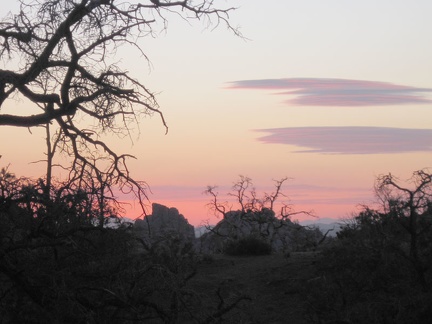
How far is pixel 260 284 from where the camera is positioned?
71.6 feet

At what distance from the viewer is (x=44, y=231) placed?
1144 centimetres

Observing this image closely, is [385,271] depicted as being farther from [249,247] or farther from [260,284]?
[249,247]

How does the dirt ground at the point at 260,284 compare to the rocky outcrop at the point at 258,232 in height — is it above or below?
below

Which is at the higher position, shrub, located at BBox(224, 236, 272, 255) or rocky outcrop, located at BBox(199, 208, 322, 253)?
rocky outcrop, located at BBox(199, 208, 322, 253)

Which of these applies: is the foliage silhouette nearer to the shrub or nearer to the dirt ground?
the dirt ground

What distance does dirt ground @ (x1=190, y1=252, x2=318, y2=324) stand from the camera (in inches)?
768

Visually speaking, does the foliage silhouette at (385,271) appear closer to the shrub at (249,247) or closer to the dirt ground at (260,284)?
the dirt ground at (260,284)

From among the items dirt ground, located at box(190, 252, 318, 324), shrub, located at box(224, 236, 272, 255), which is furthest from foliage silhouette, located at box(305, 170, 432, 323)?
shrub, located at box(224, 236, 272, 255)

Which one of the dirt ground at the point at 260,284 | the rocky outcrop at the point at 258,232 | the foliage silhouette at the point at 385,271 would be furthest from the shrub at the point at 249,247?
the foliage silhouette at the point at 385,271

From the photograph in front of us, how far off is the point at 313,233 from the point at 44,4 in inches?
710

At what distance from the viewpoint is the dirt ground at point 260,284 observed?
64.0 feet

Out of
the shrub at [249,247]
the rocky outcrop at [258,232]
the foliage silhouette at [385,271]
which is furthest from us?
the rocky outcrop at [258,232]

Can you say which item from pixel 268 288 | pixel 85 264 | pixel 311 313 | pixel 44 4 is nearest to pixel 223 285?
pixel 268 288

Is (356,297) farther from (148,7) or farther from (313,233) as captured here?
(313,233)
